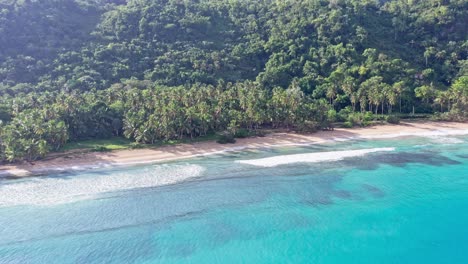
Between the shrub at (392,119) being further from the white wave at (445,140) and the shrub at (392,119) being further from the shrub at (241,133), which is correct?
the shrub at (241,133)

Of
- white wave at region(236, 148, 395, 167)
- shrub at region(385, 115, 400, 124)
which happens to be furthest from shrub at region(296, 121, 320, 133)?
shrub at region(385, 115, 400, 124)

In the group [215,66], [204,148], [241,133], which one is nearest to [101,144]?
[204,148]

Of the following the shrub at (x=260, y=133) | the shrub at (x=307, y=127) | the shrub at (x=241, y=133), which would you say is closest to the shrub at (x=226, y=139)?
the shrub at (x=241, y=133)

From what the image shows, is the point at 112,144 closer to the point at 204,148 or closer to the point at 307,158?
the point at 204,148

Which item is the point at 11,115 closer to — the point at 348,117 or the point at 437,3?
the point at 348,117

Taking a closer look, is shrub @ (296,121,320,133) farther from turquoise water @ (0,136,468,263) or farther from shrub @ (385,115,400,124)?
shrub @ (385,115,400,124)

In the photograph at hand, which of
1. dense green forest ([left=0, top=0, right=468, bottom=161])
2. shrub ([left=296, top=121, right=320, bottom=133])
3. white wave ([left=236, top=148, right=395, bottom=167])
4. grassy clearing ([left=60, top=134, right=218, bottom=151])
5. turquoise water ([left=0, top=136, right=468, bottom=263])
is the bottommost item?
turquoise water ([left=0, top=136, right=468, bottom=263])
